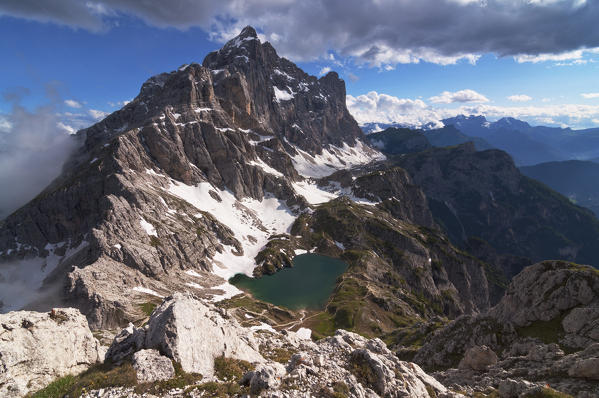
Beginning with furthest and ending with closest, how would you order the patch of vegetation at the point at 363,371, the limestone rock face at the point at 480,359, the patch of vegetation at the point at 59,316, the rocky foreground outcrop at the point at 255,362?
the limestone rock face at the point at 480,359
the patch of vegetation at the point at 59,316
the patch of vegetation at the point at 363,371
the rocky foreground outcrop at the point at 255,362

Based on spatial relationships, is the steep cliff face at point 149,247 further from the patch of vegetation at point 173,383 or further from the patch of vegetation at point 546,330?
the patch of vegetation at point 173,383

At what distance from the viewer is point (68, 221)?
139m

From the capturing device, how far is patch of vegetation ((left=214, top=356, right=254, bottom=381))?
923 inches

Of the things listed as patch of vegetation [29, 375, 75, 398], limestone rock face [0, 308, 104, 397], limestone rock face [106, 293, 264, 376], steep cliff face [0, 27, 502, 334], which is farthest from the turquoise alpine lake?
patch of vegetation [29, 375, 75, 398]

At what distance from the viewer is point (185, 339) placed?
2419 cm

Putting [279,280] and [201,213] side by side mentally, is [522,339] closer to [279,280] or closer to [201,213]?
→ [279,280]

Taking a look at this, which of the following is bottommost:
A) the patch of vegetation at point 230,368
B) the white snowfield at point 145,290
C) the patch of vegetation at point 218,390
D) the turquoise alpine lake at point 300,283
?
the turquoise alpine lake at point 300,283

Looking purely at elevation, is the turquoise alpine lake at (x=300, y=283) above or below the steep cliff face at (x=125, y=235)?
below

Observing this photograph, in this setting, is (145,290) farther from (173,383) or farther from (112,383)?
(173,383)

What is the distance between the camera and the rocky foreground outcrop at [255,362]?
20.2 meters

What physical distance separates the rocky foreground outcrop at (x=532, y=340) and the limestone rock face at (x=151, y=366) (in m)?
26.8

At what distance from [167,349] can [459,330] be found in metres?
44.8

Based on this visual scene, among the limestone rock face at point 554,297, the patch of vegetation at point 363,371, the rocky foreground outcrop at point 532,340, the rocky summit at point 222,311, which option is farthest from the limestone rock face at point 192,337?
the limestone rock face at point 554,297

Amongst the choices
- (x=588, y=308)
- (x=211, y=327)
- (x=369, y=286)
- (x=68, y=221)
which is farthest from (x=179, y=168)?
(x=588, y=308)
